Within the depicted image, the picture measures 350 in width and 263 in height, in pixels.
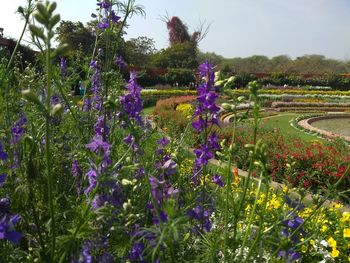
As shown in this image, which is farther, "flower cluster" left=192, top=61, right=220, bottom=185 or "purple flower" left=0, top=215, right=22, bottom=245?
"flower cluster" left=192, top=61, right=220, bottom=185

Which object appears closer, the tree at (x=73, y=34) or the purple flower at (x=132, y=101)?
the purple flower at (x=132, y=101)

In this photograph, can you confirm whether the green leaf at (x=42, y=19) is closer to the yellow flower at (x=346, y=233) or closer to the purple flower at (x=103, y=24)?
the purple flower at (x=103, y=24)

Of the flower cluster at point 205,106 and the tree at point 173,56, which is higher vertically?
the tree at point 173,56

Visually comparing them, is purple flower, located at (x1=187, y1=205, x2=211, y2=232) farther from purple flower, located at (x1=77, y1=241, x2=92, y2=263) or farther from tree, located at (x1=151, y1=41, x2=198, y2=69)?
tree, located at (x1=151, y1=41, x2=198, y2=69)

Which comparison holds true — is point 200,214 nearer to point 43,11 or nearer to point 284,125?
point 43,11

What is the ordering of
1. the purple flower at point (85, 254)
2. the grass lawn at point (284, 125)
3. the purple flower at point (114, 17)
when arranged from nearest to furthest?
the purple flower at point (85, 254) → the purple flower at point (114, 17) → the grass lawn at point (284, 125)

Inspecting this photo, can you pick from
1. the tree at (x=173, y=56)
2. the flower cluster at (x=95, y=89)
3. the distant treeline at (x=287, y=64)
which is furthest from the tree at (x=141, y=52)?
the flower cluster at (x=95, y=89)

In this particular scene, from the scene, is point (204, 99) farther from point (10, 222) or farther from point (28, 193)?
point (10, 222)

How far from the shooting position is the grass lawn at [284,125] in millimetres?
12663

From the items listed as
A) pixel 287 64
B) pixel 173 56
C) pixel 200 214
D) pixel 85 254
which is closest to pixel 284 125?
pixel 200 214

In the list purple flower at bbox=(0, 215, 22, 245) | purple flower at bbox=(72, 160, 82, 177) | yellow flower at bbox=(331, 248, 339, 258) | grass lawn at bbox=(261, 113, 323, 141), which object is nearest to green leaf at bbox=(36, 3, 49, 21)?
purple flower at bbox=(0, 215, 22, 245)

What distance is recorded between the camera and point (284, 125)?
14977 millimetres

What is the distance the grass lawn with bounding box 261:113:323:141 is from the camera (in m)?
12.7

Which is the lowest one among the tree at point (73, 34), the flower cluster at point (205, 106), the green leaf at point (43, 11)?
the flower cluster at point (205, 106)
